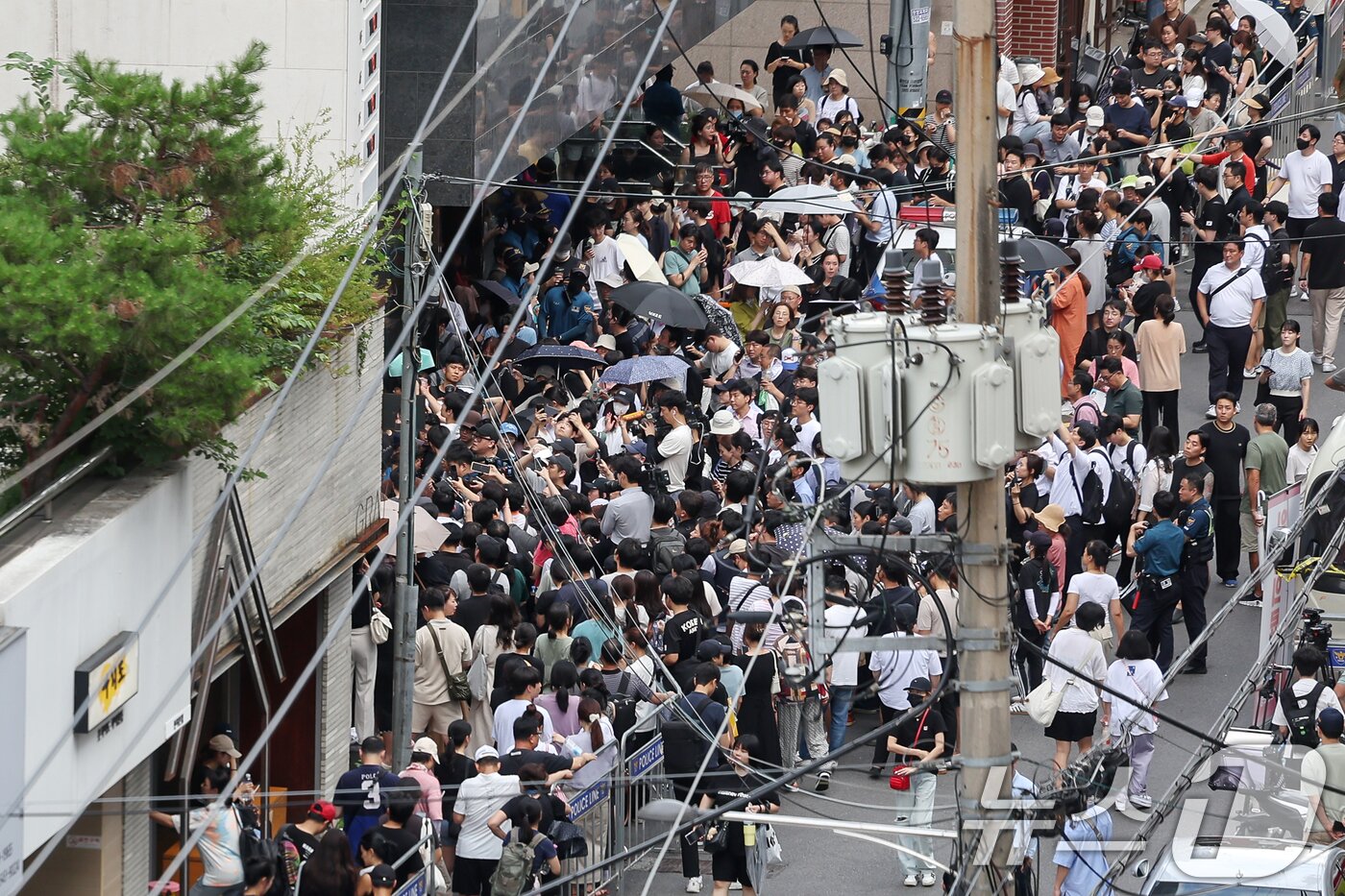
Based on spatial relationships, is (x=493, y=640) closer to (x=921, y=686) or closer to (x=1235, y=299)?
(x=921, y=686)

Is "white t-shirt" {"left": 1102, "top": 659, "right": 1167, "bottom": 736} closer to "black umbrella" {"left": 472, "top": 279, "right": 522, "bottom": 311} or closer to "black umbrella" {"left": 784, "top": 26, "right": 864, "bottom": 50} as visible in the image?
"black umbrella" {"left": 472, "top": 279, "right": 522, "bottom": 311}

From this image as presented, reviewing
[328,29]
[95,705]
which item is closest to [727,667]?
[95,705]

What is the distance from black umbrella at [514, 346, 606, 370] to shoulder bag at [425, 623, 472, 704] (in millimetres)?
5631

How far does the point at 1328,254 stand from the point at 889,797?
9.73 metres

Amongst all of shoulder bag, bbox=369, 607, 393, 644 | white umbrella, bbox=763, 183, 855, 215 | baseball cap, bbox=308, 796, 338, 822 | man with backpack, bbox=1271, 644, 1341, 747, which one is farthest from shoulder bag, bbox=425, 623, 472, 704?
white umbrella, bbox=763, 183, 855, 215

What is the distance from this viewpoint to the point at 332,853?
470 inches

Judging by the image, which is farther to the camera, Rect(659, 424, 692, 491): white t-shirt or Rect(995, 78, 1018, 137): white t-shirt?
Rect(995, 78, 1018, 137): white t-shirt

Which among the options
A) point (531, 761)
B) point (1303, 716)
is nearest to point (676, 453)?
point (531, 761)

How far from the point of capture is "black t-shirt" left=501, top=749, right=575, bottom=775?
13523 millimetres

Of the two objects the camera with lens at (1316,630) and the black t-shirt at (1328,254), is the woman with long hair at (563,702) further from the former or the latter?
the black t-shirt at (1328,254)

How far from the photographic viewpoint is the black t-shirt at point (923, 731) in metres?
15.1

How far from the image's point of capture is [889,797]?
15.8m

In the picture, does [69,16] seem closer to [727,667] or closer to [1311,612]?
[727,667]

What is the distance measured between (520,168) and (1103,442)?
7.06 metres
